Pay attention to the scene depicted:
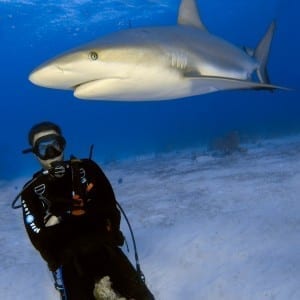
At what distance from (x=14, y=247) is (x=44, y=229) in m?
3.03

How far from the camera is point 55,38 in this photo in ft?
167

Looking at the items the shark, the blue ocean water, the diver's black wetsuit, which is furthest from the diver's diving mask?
the blue ocean water

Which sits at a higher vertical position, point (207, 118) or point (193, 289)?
point (207, 118)

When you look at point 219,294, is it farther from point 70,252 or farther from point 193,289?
point 70,252

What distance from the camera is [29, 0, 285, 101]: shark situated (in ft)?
9.67

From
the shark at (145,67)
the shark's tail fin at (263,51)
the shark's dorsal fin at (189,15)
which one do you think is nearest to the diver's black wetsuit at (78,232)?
the shark at (145,67)

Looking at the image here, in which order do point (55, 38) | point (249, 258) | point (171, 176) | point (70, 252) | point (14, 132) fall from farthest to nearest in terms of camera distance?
point (14, 132), point (55, 38), point (171, 176), point (249, 258), point (70, 252)

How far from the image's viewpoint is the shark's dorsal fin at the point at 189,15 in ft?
17.9

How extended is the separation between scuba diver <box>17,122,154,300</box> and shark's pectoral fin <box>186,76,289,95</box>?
1.52m

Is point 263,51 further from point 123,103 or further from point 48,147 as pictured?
point 123,103

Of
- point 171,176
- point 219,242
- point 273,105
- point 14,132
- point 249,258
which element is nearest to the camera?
point 249,258

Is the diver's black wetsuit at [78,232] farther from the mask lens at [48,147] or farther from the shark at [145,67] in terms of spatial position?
the shark at [145,67]

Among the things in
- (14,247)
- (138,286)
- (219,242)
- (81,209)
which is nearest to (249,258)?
(219,242)

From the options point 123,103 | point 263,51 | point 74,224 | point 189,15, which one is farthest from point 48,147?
point 123,103
